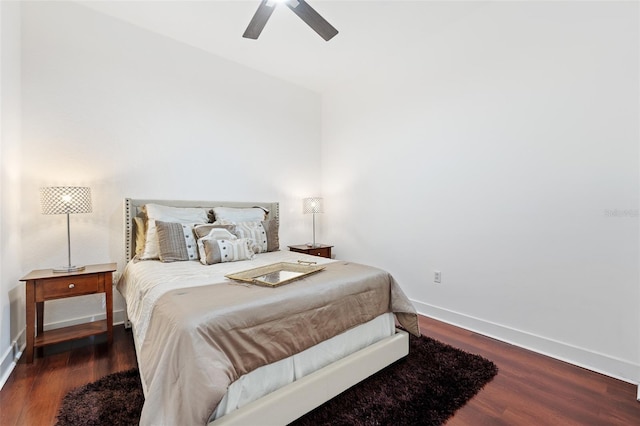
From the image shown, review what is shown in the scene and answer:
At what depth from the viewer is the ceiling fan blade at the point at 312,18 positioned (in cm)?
Answer: 201

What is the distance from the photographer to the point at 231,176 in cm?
347

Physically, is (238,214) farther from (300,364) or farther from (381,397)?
(381,397)

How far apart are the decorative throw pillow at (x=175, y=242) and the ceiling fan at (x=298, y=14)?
5.61 ft

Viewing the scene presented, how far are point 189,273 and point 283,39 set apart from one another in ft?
8.24

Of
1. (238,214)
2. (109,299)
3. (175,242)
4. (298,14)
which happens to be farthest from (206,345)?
(298,14)

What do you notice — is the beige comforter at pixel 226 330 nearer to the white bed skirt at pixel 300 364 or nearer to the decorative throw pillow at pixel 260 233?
the white bed skirt at pixel 300 364

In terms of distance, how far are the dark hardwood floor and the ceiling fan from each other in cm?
262

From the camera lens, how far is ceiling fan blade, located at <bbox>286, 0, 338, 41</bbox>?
6.59ft

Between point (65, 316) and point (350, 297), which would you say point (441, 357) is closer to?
point (350, 297)

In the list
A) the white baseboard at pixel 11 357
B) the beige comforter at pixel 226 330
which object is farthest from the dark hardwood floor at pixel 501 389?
the beige comforter at pixel 226 330

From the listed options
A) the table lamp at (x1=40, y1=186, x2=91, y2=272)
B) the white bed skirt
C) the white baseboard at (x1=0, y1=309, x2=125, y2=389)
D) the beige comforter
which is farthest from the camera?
the table lamp at (x1=40, y1=186, x2=91, y2=272)

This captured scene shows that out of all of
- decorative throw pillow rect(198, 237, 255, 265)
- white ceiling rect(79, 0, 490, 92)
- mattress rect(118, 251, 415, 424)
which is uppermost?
white ceiling rect(79, 0, 490, 92)

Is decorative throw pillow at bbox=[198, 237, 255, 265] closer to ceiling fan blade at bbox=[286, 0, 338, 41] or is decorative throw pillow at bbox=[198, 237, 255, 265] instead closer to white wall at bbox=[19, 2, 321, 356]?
white wall at bbox=[19, 2, 321, 356]

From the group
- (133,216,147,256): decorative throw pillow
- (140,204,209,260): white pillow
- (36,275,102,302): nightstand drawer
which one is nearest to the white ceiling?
(140,204,209,260): white pillow
